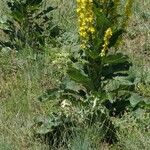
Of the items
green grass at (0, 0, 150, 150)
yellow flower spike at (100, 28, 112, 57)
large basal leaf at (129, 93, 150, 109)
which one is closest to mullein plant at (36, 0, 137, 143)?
yellow flower spike at (100, 28, 112, 57)

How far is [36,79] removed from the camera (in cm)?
570

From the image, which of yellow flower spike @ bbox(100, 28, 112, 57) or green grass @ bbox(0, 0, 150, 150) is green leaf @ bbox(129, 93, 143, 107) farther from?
yellow flower spike @ bbox(100, 28, 112, 57)

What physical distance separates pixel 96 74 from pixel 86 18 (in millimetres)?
549

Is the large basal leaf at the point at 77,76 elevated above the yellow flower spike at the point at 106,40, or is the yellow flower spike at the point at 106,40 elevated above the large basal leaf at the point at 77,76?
the yellow flower spike at the point at 106,40

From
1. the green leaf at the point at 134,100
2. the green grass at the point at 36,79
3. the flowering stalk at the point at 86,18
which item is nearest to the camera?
the flowering stalk at the point at 86,18

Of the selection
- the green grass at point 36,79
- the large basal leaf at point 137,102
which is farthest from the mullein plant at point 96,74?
the green grass at point 36,79

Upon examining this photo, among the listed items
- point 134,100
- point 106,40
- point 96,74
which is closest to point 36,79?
point 96,74

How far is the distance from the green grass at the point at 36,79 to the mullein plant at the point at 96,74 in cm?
24

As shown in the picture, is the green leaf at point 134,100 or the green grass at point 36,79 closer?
the green grass at point 36,79

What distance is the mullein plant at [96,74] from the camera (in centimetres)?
435

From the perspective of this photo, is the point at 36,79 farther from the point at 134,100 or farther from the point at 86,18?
the point at 86,18

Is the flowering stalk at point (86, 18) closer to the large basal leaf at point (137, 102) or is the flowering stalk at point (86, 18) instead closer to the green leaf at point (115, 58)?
the green leaf at point (115, 58)

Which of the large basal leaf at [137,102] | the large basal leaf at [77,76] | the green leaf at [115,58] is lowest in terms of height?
the large basal leaf at [137,102]

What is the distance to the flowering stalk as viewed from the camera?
425 centimetres
